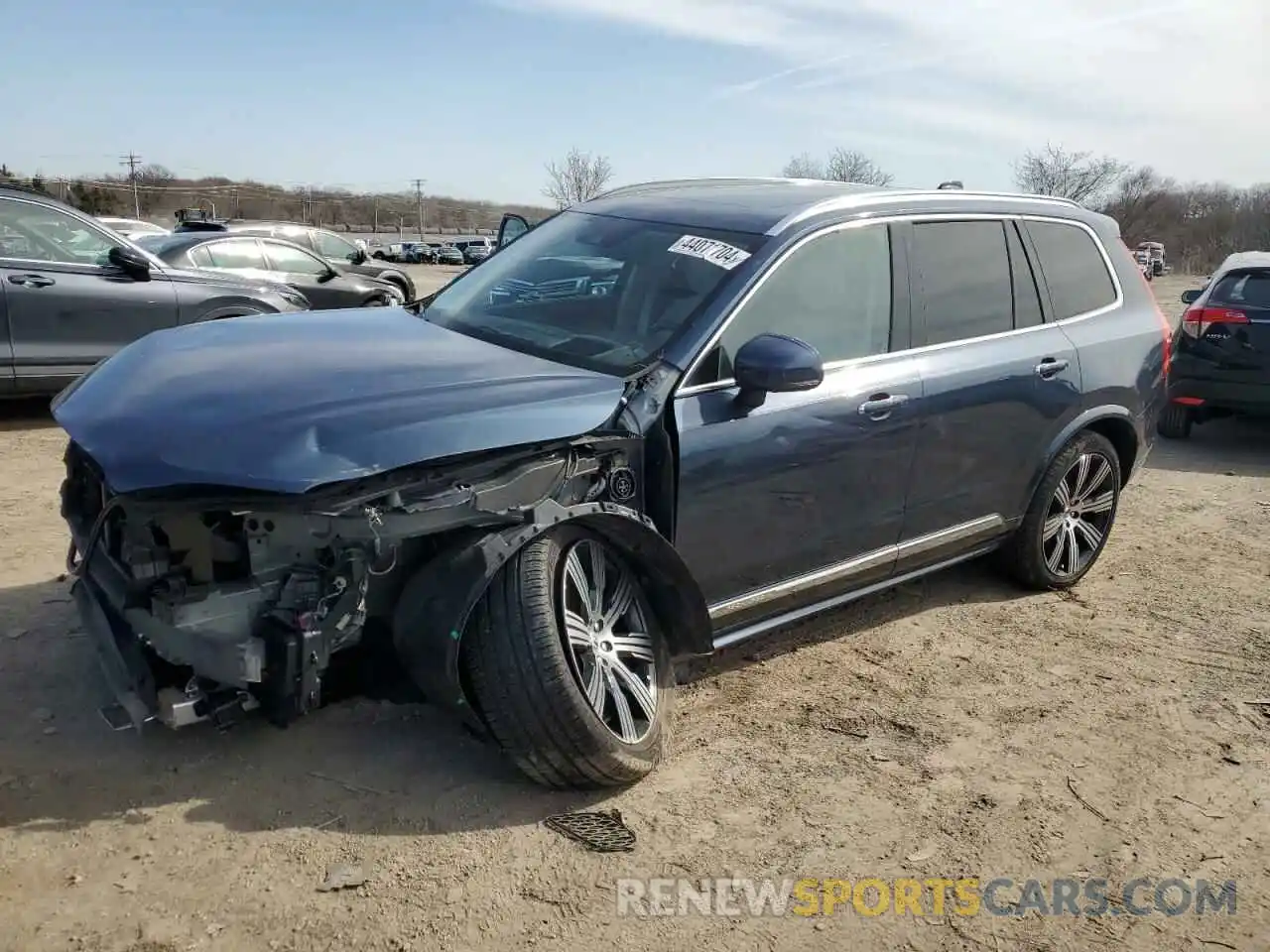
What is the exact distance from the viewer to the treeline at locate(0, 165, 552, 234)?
56.2m

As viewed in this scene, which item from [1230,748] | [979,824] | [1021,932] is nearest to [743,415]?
[979,824]

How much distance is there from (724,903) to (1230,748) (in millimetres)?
2187

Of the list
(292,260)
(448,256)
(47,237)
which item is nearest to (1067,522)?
(47,237)

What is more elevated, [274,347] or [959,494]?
[274,347]

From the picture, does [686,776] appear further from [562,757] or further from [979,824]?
[979,824]

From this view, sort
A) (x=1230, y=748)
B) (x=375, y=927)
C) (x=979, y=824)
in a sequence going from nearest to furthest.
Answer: (x=375, y=927)
(x=979, y=824)
(x=1230, y=748)

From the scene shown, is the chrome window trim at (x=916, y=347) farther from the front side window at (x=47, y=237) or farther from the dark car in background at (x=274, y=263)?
the dark car in background at (x=274, y=263)

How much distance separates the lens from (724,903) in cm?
278

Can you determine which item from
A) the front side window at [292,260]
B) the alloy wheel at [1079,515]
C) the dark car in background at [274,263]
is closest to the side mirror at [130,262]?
the dark car in background at [274,263]

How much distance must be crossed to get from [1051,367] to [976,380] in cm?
59

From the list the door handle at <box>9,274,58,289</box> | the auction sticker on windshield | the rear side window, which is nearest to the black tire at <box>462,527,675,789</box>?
the auction sticker on windshield

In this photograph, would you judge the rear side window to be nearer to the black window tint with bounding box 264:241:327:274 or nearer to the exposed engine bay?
the exposed engine bay

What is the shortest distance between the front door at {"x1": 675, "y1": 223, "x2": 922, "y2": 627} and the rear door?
0.14m

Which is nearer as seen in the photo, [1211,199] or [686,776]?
[686,776]
